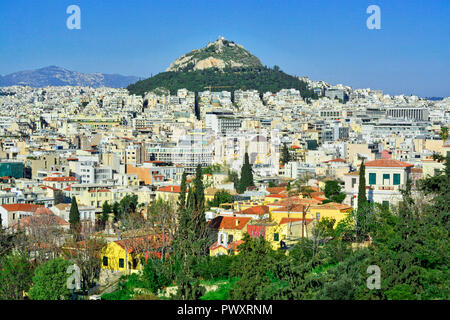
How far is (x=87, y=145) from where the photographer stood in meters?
53.2

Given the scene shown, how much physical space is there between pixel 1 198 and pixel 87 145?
26188 millimetres

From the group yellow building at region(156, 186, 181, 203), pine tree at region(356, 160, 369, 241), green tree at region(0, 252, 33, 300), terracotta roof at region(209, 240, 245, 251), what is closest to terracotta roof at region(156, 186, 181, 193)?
yellow building at region(156, 186, 181, 203)

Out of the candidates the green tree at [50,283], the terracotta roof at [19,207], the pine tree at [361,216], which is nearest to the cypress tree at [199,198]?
the pine tree at [361,216]

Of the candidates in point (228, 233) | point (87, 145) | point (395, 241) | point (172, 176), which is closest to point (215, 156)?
point (172, 176)

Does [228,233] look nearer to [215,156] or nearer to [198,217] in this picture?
[198,217]

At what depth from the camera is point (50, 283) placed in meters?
12.8

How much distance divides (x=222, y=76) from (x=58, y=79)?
1294 inches

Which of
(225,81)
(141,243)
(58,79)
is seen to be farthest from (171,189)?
(58,79)

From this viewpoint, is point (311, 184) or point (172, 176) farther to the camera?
point (172, 176)

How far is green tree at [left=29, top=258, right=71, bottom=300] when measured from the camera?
1265 cm

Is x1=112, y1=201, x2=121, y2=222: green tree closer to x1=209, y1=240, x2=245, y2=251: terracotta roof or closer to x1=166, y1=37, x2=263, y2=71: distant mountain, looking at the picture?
x1=209, y1=240, x2=245, y2=251: terracotta roof

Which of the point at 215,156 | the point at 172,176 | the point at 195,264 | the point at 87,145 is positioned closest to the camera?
the point at 195,264

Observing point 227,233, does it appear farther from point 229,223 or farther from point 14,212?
point 14,212

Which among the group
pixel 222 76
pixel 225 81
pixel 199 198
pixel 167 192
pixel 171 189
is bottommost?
pixel 167 192
